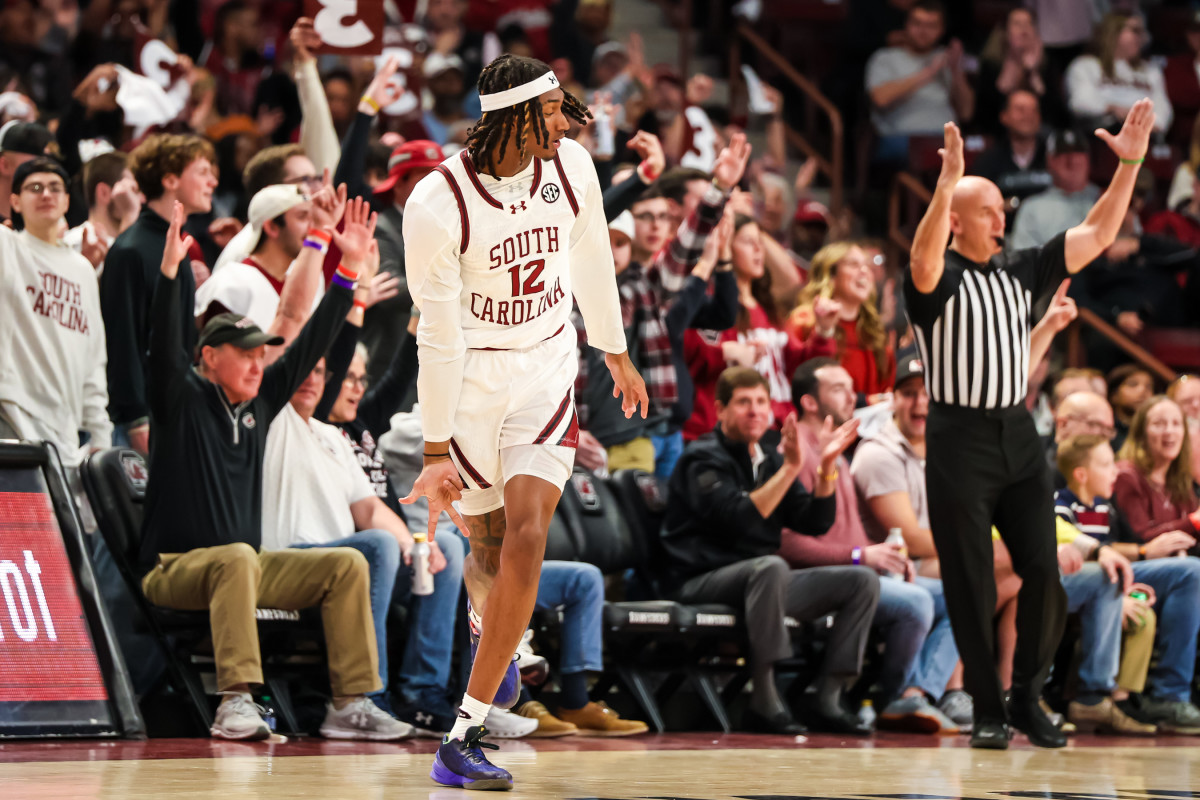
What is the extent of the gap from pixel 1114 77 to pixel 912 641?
280 inches

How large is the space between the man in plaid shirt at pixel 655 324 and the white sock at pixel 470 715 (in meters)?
3.42

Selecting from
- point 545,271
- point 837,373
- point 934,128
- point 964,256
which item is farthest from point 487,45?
point 545,271

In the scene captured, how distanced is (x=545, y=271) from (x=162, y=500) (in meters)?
2.15

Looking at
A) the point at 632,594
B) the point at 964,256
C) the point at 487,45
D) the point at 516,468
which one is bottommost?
the point at 632,594

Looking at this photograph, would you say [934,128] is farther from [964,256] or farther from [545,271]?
[545,271]

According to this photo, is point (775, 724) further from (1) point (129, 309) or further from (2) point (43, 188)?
(2) point (43, 188)

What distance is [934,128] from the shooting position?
13.1m

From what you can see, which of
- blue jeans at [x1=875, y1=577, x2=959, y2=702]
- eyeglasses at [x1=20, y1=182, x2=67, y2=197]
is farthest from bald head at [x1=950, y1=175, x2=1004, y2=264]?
eyeglasses at [x1=20, y1=182, x2=67, y2=197]

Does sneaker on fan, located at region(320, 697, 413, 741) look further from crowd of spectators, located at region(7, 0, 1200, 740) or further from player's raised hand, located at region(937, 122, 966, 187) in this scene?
player's raised hand, located at region(937, 122, 966, 187)

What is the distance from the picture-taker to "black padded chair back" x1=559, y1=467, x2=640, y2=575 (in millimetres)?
7516

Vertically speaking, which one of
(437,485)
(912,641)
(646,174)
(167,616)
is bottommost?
(912,641)

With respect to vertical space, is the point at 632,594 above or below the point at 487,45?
below

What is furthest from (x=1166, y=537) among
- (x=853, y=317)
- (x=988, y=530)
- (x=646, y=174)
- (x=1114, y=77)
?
(x=1114, y=77)

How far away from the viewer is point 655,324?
8383mm
